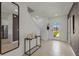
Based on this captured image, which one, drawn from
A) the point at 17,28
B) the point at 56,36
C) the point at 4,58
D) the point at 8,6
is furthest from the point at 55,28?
the point at 4,58

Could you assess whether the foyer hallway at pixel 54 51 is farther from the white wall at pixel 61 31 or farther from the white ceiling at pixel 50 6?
the white wall at pixel 61 31

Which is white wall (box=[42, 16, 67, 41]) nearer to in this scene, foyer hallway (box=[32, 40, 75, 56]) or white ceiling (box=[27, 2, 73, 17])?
white ceiling (box=[27, 2, 73, 17])

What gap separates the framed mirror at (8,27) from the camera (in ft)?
7.97

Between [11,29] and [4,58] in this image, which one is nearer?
[4,58]

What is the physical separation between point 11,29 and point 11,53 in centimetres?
74

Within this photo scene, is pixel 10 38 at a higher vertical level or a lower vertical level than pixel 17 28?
lower

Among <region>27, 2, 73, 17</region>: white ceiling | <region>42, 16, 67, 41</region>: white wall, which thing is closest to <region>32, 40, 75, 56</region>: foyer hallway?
<region>27, 2, 73, 17</region>: white ceiling

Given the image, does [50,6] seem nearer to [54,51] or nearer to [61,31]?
[54,51]

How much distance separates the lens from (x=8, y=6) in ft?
9.04

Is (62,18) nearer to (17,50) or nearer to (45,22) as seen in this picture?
(45,22)

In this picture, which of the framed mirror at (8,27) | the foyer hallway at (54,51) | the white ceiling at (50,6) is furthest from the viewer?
the white ceiling at (50,6)

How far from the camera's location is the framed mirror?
2.43 m

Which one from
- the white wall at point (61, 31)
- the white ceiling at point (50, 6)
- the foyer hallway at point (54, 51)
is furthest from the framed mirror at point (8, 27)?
the white wall at point (61, 31)

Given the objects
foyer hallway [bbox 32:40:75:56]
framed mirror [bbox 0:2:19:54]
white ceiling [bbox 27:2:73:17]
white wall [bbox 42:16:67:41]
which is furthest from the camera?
white wall [bbox 42:16:67:41]
